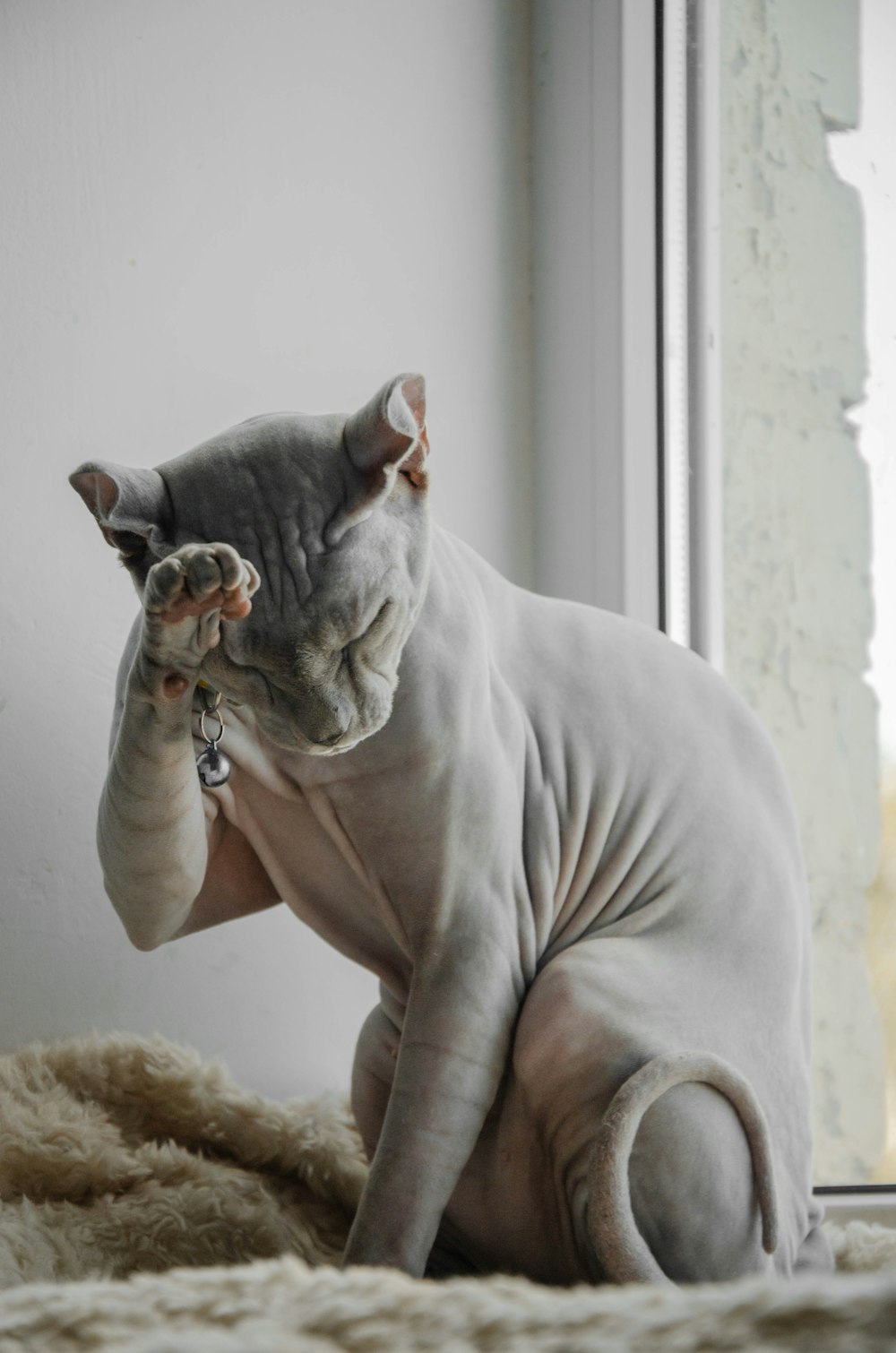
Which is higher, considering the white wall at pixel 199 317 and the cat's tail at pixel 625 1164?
the white wall at pixel 199 317

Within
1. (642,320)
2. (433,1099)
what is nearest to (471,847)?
(433,1099)

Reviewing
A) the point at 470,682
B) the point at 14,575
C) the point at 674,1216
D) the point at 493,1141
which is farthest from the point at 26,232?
the point at 674,1216

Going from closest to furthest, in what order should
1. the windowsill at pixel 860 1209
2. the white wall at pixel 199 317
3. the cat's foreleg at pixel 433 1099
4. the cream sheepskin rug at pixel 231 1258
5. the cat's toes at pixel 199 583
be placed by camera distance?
the cream sheepskin rug at pixel 231 1258
the cat's toes at pixel 199 583
the cat's foreleg at pixel 433 1099
the white wall at pixel 199 317
the windowsill at pixel 860 1209

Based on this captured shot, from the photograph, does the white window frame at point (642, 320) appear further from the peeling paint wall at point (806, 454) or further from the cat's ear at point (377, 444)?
the cat's ear at point (377, 444)

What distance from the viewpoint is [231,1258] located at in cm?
104

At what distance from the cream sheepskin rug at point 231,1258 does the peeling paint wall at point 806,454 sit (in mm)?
537

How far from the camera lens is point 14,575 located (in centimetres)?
132

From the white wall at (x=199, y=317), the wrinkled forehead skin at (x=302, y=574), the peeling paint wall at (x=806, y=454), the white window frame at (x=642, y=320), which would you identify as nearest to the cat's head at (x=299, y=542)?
the wrinkled forehead skin at (x=302, y=574)

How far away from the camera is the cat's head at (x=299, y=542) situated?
33.9 inches

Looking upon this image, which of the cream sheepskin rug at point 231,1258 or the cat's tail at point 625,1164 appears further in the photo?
the cat's tail at point 625,1164

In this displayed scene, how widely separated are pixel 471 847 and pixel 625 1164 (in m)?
0.25

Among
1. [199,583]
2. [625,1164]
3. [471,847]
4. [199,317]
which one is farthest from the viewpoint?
[199,317]

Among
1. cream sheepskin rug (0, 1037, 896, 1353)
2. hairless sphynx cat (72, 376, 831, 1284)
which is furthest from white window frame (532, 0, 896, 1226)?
cream sheepskin rug (0, 1037, 896, 1353)

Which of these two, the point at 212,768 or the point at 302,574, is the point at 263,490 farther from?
the point at 212,768
